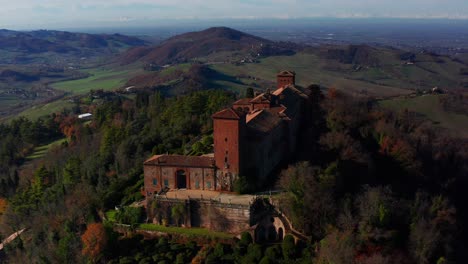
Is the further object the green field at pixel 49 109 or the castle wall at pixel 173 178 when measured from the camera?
the green field at pixel 49 109

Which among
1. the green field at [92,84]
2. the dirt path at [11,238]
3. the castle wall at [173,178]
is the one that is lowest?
the green field at [92,84]

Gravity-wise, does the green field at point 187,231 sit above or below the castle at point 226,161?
below

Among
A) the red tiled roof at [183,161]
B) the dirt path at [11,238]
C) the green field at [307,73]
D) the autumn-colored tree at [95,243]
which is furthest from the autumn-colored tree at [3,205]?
the green field at [307,73]

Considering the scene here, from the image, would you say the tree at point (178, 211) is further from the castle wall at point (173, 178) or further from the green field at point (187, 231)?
the castle wall at point (173, 178)

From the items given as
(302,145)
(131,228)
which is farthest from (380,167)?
(131,228)

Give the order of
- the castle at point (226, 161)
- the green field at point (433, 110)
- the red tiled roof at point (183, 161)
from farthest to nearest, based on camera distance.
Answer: the green field at point (433, 110) < the red tiled roof at point (183, 161) < the castle at point (226, 161)

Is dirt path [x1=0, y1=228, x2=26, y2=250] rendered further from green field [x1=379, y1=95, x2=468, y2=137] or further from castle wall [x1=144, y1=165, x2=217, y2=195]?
green field [x1=379, y1=95, x2=468, y2=137]

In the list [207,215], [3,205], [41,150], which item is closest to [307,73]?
[41,150]

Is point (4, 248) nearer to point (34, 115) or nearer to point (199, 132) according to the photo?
point (199, 132)
